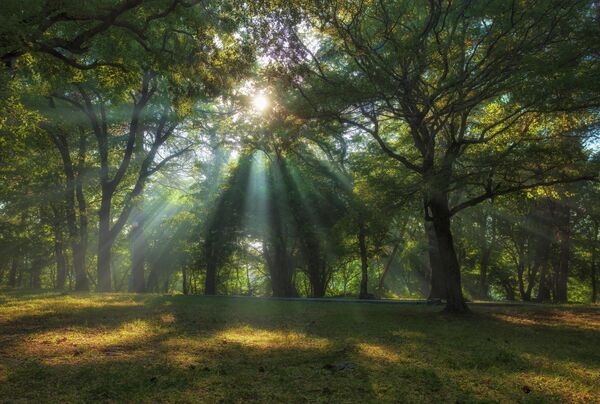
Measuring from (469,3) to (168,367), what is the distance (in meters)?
10.5

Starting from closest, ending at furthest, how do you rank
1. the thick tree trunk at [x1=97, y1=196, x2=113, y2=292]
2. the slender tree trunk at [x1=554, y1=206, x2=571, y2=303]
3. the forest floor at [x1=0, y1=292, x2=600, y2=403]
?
the forest floor at [x1=0, y1=292, x2=600, y2=403] < the thick tree trunk at [x1=97, y1=196, x2=113, y2=292] < the slender tree trunk at [x1=554, y1=206, x2=571, y2=303]

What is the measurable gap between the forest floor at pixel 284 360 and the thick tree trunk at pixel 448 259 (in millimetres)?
2917

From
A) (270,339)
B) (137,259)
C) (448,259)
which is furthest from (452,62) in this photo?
(137,259)

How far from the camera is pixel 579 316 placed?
1498 cm

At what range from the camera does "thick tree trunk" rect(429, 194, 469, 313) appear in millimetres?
14375

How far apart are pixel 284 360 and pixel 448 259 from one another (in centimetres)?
1000

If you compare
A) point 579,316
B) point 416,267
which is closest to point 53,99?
point 579,316

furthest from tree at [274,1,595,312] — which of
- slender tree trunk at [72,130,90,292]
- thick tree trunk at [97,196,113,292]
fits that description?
slender tree trunk at [72,130,90,292]

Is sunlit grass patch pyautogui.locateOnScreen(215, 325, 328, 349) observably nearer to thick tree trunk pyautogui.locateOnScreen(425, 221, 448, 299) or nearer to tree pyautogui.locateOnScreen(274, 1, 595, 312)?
tree pyautogui.locateOnScreen(274, 1, 595, 312)

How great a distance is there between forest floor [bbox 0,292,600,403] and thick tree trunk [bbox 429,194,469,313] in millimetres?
2917

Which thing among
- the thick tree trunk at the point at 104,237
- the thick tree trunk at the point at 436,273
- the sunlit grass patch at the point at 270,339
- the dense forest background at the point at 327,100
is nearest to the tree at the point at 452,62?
the dense forest background at the point at 327,100

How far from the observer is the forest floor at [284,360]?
4.68 m

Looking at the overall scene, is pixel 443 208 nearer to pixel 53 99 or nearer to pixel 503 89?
pixel 503 89

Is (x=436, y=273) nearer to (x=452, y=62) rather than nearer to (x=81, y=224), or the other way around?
(x=452, y=62)
